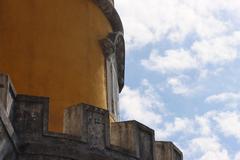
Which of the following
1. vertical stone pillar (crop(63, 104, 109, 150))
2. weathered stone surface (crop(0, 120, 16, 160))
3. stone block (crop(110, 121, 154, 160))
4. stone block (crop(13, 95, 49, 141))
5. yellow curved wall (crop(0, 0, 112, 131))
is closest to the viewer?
weathered stone surface (crop(0, 120, 16, 160))

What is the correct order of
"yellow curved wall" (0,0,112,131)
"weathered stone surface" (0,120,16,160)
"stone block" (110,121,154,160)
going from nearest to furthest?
"weathered stone surface" (0,120,16,160) < "stone block" (110,121,154,160) < "yellow curved wall" (0,0,112,131)

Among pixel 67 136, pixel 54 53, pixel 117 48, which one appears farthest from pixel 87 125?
pixel 117 48

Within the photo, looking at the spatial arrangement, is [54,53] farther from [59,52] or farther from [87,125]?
[87,125]

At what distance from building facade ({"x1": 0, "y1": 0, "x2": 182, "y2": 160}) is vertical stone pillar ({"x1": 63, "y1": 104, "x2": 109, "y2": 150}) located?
1cm

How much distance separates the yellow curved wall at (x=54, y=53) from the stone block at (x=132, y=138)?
91 centimetres

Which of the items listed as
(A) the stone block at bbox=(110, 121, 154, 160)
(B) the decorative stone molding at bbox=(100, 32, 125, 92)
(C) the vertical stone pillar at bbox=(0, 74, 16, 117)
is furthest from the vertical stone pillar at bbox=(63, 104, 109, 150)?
(B) the decorative stone molding at bbox=(100, 32, 125, 92)

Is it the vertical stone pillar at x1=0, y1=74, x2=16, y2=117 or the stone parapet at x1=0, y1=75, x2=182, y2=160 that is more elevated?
the vertical stone pillar at x1=0, y1=74, x2=16, y2=117

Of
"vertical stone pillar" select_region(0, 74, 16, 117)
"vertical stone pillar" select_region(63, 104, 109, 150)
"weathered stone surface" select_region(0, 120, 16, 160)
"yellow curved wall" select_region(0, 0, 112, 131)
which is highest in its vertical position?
"yellow curved wall" select_region(0, 0, 112, 131)

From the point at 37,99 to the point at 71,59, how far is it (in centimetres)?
222

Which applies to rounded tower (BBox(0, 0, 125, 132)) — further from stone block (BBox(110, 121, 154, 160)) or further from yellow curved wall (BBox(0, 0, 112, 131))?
stone block (BBox(110, 121, 154, 160))

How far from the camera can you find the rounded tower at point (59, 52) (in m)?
9.43

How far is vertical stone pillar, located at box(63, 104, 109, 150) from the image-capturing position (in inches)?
317

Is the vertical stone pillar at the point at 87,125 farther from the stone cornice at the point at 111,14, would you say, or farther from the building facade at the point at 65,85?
the stone cornice at the point at 111,14

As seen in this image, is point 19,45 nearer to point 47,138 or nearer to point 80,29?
point 80,29
